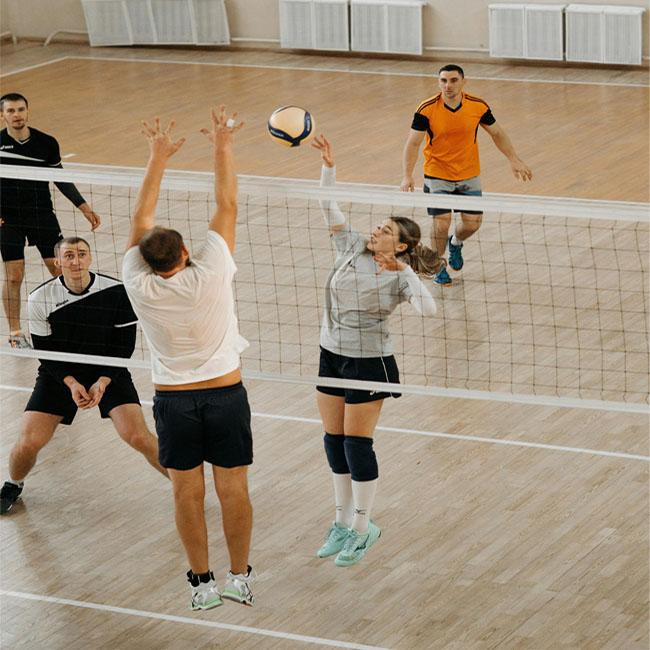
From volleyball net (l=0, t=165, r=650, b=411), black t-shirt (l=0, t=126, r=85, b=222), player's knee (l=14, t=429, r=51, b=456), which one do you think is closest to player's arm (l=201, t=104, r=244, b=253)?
volleyball net (l=0, t=165, r=650, b=411)

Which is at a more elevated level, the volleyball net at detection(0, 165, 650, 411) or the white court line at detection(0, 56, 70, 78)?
the volleyball net at detection(0, 165, 650, 411)

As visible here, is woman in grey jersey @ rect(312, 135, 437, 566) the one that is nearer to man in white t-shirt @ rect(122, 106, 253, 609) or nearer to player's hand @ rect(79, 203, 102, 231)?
man in white t-shirt @ rect(122, 106, 253, 609)

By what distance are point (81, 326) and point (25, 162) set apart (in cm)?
316

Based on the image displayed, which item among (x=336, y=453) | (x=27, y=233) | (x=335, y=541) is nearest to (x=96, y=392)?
(x=336, y=453)

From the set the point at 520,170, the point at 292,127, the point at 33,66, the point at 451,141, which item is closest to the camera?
the point at 292,127

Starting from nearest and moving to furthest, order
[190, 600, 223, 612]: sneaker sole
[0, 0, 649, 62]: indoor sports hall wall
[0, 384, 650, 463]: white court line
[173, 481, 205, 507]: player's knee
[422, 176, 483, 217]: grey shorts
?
[173, 481, 205, 507]: player's knee, [190, 600, 223, 612]: sneaker sole, [0, 384, 650, 463]: white court line, [422, 176, 483, 217]: grey shorts, [0, 0, 649, 62]: indoor sports hall wall

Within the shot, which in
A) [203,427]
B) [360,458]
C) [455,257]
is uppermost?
[203,427]

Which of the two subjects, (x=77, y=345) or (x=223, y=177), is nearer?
(x=223, y=177)

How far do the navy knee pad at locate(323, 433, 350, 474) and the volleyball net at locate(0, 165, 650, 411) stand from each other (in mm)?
397

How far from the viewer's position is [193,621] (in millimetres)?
6684

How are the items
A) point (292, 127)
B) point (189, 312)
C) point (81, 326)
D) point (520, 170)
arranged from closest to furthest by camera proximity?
point (189, 312) → point (292, 127) → point (81, 326) → point (520, 170)

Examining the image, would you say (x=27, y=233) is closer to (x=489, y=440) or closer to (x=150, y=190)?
(x=489, y=440)

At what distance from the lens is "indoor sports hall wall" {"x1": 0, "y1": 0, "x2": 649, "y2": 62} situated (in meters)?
19.3

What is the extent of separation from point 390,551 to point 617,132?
9.37 meters
